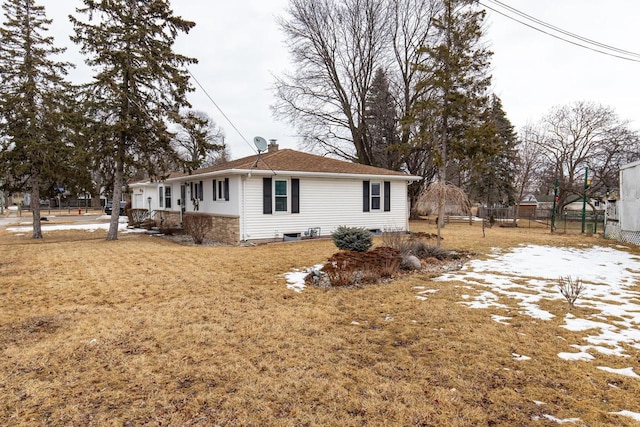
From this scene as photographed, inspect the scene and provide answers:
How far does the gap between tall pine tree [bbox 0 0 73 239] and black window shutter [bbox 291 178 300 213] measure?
966cm

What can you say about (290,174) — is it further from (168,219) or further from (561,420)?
(561,420)

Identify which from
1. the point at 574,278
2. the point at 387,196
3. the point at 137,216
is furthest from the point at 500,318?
the point at 137,216

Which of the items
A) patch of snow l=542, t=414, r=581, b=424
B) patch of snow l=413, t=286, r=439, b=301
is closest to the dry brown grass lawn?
patch of snow l=542, t=414, r=581, b=424

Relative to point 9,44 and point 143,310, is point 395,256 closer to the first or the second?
point 143,310

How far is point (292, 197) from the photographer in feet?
44.8

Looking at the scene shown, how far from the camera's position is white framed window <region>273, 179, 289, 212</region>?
43.7 feet

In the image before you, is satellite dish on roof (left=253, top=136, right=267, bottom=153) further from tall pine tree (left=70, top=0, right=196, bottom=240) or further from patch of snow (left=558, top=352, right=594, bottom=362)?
patch of snow (left=558, top=352, right=594, bottom=362)

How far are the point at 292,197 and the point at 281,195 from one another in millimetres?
448

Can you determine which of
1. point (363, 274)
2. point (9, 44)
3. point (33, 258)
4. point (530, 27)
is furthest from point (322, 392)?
point (9, 44)

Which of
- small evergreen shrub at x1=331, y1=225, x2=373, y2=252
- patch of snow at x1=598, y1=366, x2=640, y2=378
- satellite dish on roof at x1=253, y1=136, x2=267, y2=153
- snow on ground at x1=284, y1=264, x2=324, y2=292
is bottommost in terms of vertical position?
patch of snow at x1=598, y1=366, x2=640, y2=378

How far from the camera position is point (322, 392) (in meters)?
2.99

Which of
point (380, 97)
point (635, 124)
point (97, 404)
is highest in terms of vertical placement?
point (380, 97)

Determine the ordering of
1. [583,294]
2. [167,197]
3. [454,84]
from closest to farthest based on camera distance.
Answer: [583,294] < [454,84] < [167,197]

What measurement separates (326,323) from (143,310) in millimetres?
2699
